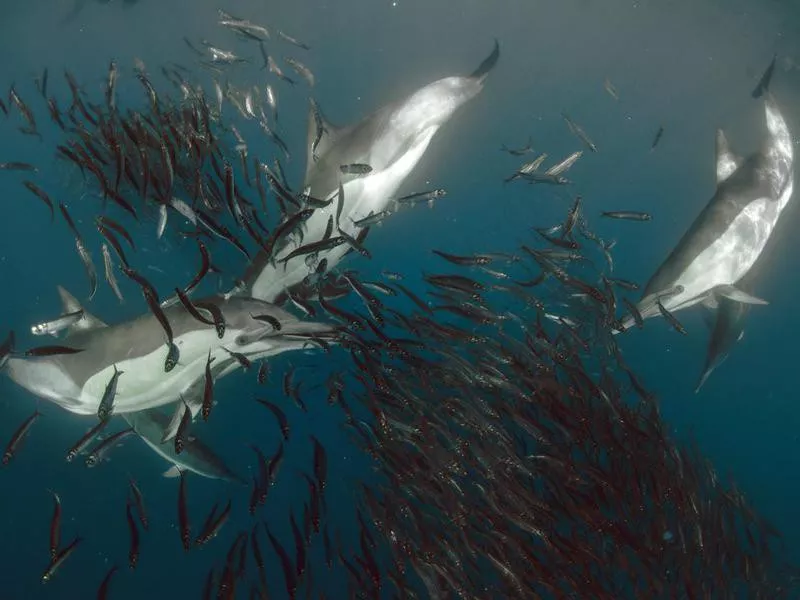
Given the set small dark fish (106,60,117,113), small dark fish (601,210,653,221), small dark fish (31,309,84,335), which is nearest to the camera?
small dark fish (31,309,84,335)

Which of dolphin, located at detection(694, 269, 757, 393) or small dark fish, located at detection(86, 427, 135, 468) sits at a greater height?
dolphin, located at detection(694, 269, 757, 393)

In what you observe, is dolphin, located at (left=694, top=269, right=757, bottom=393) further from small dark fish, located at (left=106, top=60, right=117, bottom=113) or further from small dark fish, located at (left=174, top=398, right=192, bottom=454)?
small dark fish, located at (left=106, top=60, right=117, bottom=113)

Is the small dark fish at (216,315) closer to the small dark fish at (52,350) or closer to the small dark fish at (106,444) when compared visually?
the small dark fish at (52,350)

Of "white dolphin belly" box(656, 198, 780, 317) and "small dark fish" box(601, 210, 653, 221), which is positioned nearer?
"white dolphin belly" box(656, 198, 780, 317)

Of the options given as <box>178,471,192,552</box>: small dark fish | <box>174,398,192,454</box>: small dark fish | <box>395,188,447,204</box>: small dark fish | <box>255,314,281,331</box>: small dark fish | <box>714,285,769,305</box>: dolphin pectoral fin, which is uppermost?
<box>395,188,447,204</box>: small dark fish

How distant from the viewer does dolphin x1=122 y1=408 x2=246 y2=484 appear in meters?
6.01

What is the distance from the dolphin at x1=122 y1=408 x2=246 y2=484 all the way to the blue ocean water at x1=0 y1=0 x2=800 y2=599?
159 centimetres

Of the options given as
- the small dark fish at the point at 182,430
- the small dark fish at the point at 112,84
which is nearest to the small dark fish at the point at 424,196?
the small dark fish at the point at 182,430

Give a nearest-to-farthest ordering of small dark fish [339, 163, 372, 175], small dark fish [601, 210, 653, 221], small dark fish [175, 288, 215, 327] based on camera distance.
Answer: small dark fish [175, 288, 215, 327] < small dark fish [339, 163, 372, 175] < small dark fish [601, 210, 653, 221]

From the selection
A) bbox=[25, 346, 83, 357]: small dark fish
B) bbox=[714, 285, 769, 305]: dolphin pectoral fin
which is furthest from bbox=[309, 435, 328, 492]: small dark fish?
bbox=[714, 285, 769, 305]: dolphin pectoral fin

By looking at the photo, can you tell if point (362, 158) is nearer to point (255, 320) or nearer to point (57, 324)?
point (255, 320)

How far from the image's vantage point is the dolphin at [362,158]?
180 inches

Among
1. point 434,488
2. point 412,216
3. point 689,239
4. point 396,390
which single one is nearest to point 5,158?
point 412,216

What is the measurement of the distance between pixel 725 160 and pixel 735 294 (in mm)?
1484
